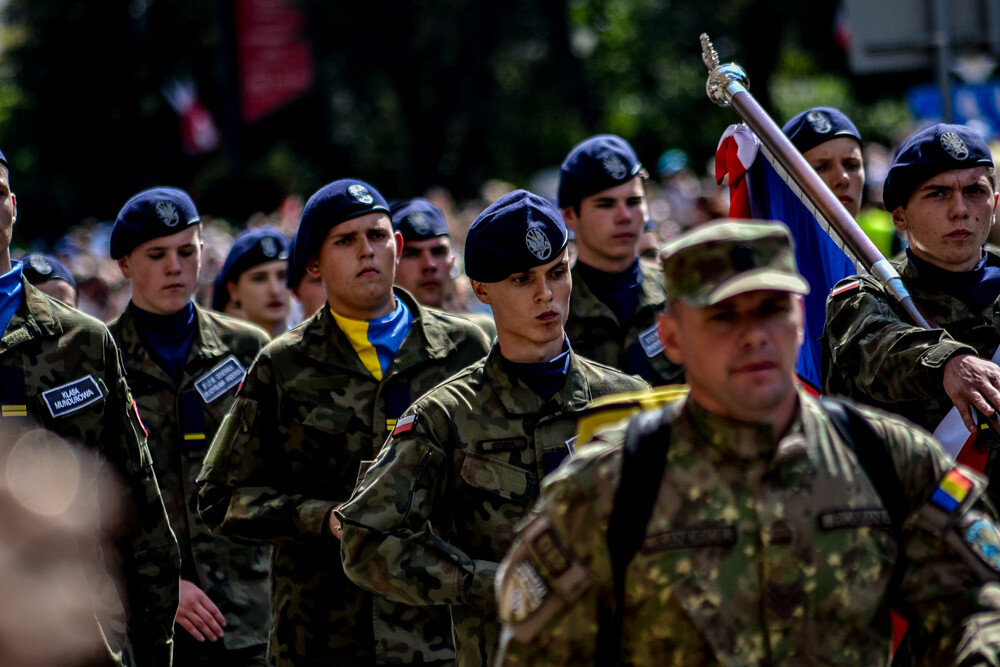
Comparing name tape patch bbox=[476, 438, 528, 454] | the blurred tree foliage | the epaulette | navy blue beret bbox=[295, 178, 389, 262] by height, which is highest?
the blurred tree foliage

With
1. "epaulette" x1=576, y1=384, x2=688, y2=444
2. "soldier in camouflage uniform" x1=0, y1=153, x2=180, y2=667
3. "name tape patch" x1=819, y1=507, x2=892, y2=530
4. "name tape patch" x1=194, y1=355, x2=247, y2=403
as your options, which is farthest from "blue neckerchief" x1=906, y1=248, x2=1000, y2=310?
"name tape patch" x1=194, y1=355, x2=247, y2=403

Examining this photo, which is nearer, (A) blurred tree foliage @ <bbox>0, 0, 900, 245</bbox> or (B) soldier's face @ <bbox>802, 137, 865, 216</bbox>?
(B) soldier's face @ <bbox>802, 137, 865, 216</bbox>

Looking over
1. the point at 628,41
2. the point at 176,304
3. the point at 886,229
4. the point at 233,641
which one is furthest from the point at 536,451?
the point at 628,41

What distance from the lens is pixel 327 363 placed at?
19.6 ft

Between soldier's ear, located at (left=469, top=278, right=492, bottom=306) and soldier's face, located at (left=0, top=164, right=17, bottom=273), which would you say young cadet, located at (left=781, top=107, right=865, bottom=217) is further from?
soldier's face, located at (left=0, top=164, right=17, bottom=273)

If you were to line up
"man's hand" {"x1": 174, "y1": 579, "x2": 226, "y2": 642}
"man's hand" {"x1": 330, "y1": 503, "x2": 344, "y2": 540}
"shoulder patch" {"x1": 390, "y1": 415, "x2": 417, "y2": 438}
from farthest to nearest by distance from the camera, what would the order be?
1. "man's hand" {"x1": 174, "y1": 579, "x2": 226, "y2": 642}
2. "man's hand" {"x1": 330, "y1": 503, "x2": 344, "y2": 540}
3. "shoulder patch" {"x1": 390, "y1": 415, "x2": 417, "y2": 438}

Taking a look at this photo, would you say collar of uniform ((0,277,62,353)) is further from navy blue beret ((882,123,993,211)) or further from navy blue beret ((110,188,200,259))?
navy blue beret ((882,123,993,211))

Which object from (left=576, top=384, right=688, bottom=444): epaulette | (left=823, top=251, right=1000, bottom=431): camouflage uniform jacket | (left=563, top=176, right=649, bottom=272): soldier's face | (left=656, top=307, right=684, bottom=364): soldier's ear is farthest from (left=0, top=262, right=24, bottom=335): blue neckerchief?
(left=563, top=176, right=649, bottom=272): soldier's face

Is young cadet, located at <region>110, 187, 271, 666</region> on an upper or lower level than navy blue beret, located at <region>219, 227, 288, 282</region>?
lower

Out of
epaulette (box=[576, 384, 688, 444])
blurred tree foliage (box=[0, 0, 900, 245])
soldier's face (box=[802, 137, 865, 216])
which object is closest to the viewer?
epaulette (box=[576, 384, 688, 444])

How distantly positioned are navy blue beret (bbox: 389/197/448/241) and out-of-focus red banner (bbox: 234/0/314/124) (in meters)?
19.4

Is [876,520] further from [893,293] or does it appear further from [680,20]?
[680,20]

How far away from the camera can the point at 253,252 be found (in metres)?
8.91

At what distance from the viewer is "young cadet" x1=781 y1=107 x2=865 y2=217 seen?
23.0 ft
